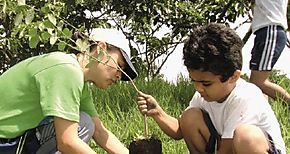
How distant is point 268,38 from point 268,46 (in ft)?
0.14

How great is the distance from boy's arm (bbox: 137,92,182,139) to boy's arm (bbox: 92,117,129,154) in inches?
8.0

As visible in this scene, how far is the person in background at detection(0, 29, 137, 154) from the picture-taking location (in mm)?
2697

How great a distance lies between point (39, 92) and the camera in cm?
277

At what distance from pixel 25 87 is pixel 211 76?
2.38ft

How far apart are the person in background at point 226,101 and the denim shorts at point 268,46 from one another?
1.00m

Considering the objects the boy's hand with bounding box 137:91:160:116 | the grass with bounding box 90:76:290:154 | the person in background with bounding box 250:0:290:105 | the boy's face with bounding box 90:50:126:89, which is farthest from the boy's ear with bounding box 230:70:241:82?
the person in background with bounding box 250:0:290:105

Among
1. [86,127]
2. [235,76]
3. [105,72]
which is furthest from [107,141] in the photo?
[235,76]

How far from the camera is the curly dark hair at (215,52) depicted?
2850mm

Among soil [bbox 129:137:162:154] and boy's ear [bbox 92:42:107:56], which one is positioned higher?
boy's ear [bbox 92:42:107:56]

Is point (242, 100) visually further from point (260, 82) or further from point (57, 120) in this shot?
point (260, 82)

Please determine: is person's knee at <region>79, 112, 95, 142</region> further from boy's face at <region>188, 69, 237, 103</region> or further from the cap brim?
boy's face at <region>188, 69, 237, 103</region>

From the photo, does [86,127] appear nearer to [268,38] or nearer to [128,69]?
[128,69]

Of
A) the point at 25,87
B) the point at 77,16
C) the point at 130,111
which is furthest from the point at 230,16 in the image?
the point at 25,87

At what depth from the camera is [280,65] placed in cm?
623
